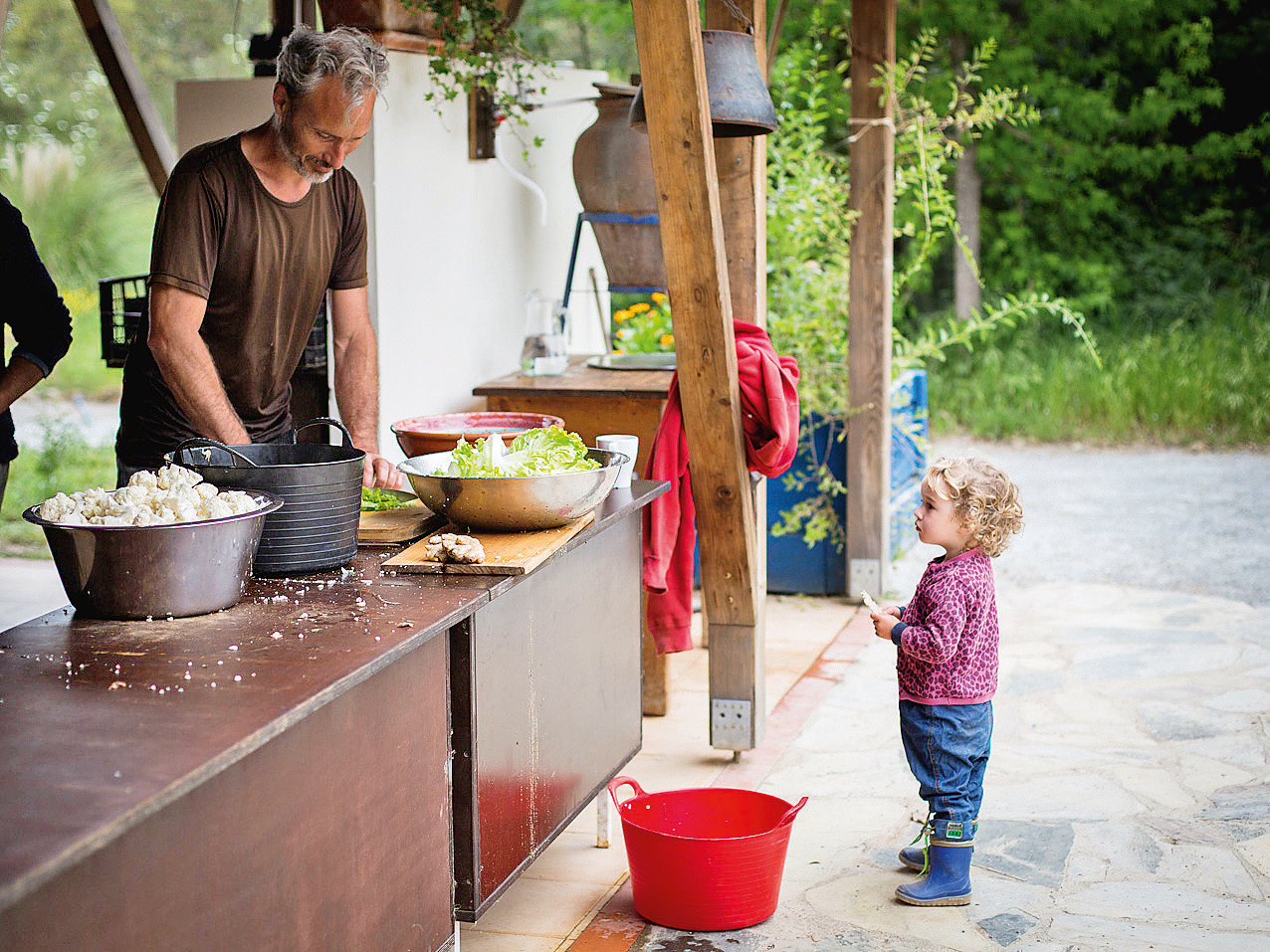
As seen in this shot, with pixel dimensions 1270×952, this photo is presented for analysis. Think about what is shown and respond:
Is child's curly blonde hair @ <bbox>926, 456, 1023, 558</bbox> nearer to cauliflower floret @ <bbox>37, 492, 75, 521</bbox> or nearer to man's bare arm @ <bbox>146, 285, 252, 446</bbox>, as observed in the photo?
man's bare arm @ <bbox>146, 285, 252, 446</bbox>

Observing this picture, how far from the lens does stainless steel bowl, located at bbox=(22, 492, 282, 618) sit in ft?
6.81

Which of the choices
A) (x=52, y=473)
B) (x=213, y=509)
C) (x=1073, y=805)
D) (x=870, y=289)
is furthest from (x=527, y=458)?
(x=52, y=473)

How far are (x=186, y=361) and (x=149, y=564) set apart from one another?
3.55ft

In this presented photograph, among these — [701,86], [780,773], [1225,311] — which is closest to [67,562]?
[701,86]

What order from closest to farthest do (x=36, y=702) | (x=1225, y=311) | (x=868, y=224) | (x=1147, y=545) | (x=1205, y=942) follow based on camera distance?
(x=36, y=702) → (x=1205, y=942) → (x=868, y=224) → (x=1147, y=545) → (x=1225, y=311)

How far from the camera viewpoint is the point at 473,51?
452 cm

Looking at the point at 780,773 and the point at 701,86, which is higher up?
the point at 701,86

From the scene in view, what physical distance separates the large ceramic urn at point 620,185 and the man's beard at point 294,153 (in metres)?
1.69

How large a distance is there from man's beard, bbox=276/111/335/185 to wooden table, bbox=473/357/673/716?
1515mm

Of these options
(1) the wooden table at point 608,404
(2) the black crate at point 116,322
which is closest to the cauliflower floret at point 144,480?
(2) the black crate at point 116,322

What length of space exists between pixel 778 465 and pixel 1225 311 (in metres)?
8.55

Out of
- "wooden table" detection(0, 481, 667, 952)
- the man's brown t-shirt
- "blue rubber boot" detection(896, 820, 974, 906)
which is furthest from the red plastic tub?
the man's brown t-shirt

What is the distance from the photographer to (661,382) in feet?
15.0

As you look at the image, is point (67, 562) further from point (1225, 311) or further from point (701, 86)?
point (1225, 311)
